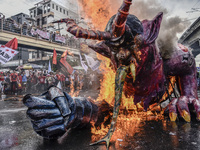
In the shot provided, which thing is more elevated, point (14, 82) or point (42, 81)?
point (42, 81)

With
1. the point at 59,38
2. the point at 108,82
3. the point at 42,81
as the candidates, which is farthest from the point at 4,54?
the point at 59,38

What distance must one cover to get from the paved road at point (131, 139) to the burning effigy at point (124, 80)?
15 centimetres

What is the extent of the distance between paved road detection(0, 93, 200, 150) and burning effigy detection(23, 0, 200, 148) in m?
0.15

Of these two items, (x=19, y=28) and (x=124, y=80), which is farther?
(x=19, y=28)

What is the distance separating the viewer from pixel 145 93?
10.5 feet

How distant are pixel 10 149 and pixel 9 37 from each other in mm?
19204

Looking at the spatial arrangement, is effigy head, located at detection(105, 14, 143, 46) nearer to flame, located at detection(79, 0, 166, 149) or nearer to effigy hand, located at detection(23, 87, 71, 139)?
flame, located at detection(79, 0, 166, 149)

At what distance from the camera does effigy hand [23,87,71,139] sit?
204cm

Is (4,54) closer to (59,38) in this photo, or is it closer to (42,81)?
(42,81)

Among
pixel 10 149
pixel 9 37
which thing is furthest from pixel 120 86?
pixel 9 37

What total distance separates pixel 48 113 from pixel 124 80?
3.97ft

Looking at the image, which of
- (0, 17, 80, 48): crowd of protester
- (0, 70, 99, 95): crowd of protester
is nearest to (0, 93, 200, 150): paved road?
(0, 70, 99, 95): crowd of protester

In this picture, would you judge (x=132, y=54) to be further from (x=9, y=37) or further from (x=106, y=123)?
(x=9, y=37)

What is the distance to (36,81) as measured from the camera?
16.9 metres
